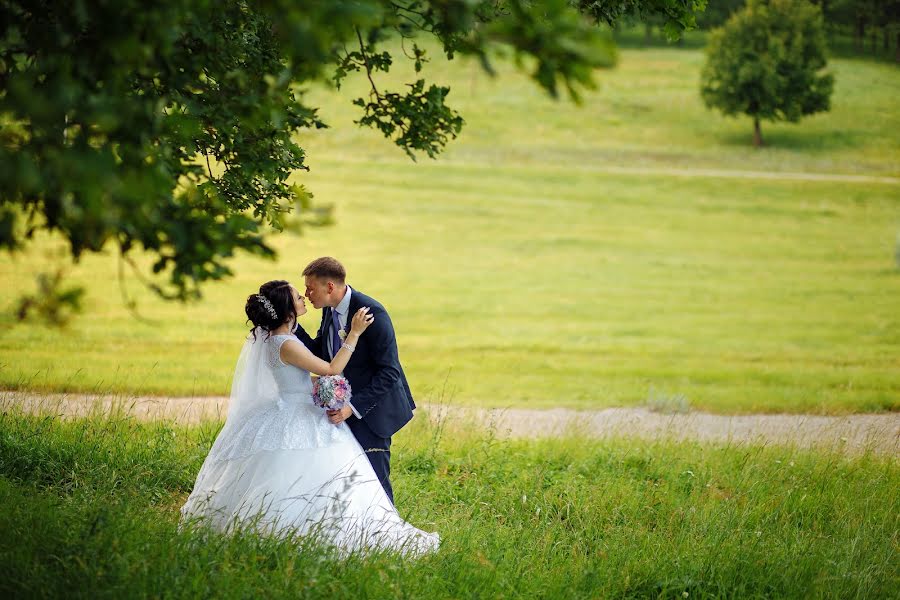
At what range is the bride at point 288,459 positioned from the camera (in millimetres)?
5793

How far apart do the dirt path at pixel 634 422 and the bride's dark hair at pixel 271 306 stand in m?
3.18

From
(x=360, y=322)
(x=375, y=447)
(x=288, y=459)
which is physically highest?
(x=360, y=322)

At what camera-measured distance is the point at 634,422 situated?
38.4 feet

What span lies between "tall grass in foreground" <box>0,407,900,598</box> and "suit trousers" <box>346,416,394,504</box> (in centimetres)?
45

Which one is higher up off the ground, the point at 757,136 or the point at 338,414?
the point at 757,136

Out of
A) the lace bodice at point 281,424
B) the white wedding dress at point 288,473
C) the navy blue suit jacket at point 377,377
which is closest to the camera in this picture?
the white wedding dress at point 288,473

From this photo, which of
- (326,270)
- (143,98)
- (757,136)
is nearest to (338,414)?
(326,270)

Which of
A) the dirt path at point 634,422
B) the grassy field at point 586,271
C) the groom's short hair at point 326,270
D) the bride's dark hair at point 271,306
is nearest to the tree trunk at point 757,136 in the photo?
the grassy field at point 586,271

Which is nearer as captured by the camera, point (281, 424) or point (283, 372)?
point (281, 424)

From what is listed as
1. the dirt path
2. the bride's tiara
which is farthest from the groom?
the dirt path

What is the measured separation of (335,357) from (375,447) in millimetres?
833

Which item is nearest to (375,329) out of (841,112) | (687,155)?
(687,155)

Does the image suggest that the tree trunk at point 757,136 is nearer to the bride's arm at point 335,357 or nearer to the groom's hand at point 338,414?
the bride's arm at point 335,357

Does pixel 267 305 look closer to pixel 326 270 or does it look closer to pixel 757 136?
pixel 326 270
